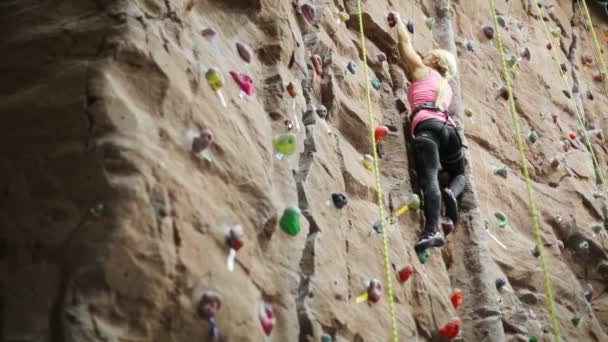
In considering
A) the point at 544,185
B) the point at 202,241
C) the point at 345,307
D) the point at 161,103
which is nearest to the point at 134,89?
the point at 161,103

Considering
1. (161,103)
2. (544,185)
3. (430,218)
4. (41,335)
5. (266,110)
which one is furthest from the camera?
(544,185)

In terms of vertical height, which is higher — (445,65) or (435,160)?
(445,65)

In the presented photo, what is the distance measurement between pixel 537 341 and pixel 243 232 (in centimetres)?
214

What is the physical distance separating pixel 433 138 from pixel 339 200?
941mm

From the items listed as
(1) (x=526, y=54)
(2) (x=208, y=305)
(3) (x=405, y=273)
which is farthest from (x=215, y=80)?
(1) (x=526, y=54)

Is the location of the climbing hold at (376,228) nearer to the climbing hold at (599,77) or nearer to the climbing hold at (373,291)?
the climbing hold at (373,291)

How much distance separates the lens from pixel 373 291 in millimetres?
3227

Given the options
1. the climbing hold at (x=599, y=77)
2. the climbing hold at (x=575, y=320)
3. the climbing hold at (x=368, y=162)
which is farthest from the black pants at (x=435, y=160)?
the climbing hold at (x=599, y=77)

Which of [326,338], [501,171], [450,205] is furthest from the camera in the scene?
[501,171]

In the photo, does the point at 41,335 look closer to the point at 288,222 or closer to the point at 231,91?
the point at 288,222

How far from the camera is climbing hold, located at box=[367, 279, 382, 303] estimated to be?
127 inches

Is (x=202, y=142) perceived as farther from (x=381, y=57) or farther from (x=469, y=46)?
(x=469, y=46)

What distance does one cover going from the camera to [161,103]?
2623 mm

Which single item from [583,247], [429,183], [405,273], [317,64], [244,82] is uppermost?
[244,82]
